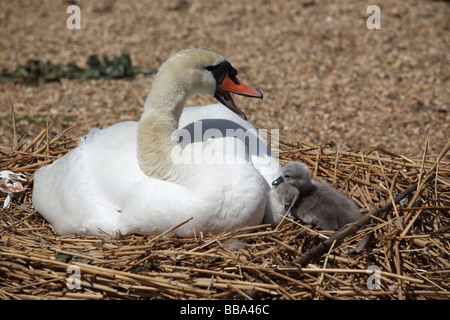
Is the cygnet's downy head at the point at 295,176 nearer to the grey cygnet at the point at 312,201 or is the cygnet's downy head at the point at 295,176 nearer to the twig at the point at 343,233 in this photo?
the grey cygnet at the point at 312,201

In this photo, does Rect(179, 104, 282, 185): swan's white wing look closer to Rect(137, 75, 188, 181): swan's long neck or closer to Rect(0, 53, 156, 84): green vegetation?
Rect(137, 75, 188, 181): swan's long neck

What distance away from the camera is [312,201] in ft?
13.3

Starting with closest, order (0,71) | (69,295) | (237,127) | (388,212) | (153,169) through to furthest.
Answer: (69,295), (153,169), (388,212), (237,127), (0,71)

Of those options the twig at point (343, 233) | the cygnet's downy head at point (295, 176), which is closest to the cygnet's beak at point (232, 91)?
the cygnet's downy head at point (295, 176)

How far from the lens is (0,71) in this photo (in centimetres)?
792

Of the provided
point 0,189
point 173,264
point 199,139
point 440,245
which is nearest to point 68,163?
point 0,189

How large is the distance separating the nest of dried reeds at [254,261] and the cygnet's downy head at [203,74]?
1126mm

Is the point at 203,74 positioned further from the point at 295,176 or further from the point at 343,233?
the point at 343,233

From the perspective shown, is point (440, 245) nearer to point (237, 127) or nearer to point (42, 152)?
point (237, 127)

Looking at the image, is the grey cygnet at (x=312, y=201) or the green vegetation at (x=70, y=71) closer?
the grey cygnet at (x=312, y=201)

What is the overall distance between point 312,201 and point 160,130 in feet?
4.38

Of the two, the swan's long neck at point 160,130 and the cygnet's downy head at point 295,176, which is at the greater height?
the swan's long neck at point 160,130

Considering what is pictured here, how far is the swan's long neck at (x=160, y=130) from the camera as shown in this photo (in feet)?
12.3

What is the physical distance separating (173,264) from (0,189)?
6.25 feet
